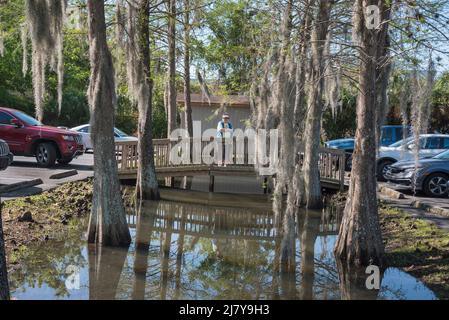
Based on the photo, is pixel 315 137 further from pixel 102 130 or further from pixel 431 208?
pixel 102 130

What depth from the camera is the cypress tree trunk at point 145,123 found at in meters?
14.4

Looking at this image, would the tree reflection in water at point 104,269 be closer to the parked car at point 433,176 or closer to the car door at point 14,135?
the parked car at point 433,176

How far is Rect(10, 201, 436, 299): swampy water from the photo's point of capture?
7598mm

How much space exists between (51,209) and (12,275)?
14.5ft

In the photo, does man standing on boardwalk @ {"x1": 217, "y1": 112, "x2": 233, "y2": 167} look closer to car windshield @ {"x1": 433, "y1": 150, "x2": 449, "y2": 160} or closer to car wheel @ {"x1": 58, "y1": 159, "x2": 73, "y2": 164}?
car wheel @ {"x1": 58, "y1": 159, "x2": 73, "y2": 164}

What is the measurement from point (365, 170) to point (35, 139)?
1289cm

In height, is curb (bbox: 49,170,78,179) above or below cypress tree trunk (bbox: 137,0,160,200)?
below

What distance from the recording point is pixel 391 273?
8703 mm

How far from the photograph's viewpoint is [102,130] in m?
9.81

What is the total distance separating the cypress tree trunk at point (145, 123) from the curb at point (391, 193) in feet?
21.7

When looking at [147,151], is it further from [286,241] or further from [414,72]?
[414,72]

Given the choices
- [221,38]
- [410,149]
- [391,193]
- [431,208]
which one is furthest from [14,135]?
[431,208]

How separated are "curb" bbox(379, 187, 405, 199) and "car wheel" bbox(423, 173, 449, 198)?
777 millimetres

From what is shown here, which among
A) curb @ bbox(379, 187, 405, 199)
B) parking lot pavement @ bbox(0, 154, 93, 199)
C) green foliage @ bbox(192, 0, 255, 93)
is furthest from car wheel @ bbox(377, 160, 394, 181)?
parking lot pavement @ bbox(0, 154, 93, 199)
